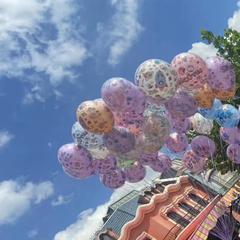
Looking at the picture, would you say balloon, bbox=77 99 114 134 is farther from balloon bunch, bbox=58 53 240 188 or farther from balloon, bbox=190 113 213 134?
balloon, bbox=190 113 213 134

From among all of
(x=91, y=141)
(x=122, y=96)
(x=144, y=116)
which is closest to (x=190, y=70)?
(x=144, y=116)

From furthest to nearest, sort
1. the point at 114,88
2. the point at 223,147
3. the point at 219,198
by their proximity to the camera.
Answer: the point at 219,198 < the point at 223,147 < the point at 114,88

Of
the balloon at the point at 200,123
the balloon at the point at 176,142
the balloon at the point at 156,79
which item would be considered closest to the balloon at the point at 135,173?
the balloon at the point at 176,142

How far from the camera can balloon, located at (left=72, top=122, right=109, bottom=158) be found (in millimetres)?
13000

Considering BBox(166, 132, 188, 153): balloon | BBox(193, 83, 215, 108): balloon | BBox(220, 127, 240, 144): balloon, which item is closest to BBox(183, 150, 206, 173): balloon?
BBox(166, 132, 188, 153): balloon

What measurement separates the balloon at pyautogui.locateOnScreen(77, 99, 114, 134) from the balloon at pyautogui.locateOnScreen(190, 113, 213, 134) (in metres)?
3.04

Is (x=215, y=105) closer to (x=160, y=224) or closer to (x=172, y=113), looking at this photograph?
(x=172, y=113)

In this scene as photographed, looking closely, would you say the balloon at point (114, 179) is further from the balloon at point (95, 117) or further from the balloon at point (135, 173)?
the balloon at point (95, 117)

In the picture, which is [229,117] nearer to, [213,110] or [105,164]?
[213,110]

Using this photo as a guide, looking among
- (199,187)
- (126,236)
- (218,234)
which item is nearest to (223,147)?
(218,234)

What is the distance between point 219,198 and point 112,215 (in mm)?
10173

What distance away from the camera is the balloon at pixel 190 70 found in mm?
12695

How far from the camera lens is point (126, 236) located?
1022 inches

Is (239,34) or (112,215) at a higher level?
(112,215)
